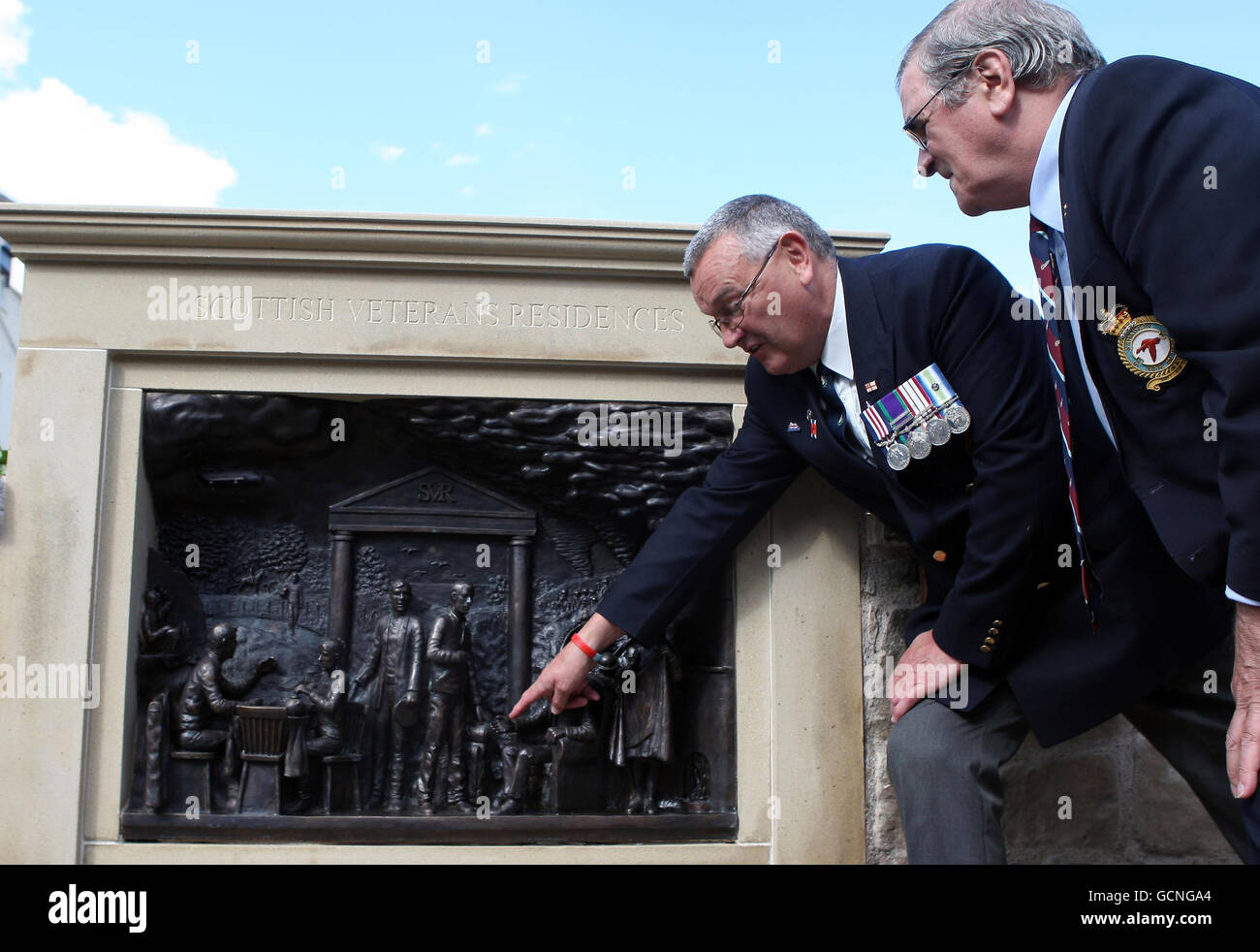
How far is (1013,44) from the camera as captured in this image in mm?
1975

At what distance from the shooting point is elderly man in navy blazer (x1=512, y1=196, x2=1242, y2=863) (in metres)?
2.38

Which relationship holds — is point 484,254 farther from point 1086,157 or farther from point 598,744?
point 1086,157

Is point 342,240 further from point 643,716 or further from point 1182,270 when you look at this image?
point 1182,270

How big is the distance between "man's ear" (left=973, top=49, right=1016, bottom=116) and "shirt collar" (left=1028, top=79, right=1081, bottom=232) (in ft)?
0.31

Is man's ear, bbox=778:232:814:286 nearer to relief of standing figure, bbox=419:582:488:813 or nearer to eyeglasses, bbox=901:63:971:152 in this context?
eyeglasses, bbox=901:63:971:152

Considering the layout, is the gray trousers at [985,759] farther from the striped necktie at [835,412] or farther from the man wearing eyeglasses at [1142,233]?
the striped necktie at [835,412]

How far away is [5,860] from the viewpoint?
3.16 m

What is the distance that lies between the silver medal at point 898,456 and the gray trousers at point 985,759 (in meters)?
0.60

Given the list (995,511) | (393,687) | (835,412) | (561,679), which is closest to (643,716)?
(561,679)

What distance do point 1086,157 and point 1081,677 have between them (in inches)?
49.8

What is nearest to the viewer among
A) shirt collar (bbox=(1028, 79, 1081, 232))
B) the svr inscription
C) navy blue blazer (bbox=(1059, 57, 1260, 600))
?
navy blue blazer (bbox=(1059, 57, 1260, 600))

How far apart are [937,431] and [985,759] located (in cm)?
80

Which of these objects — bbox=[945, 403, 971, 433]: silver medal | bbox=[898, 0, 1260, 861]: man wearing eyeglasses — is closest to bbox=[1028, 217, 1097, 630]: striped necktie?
bbox=[898, 0, 1260, 861]: man wearing eyeglasses

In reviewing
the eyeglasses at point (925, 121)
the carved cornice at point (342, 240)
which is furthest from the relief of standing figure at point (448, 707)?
the eyeglasses at point (925, 121)
